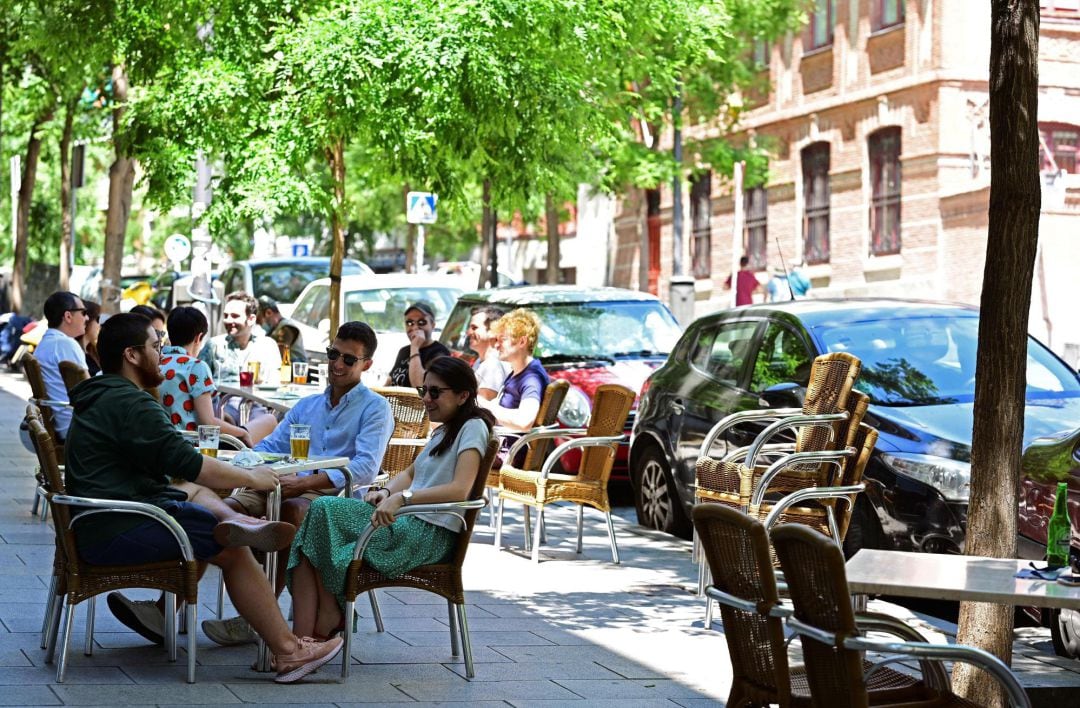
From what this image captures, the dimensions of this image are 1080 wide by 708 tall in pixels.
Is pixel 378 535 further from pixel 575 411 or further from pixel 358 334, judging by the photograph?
pixel 575 411

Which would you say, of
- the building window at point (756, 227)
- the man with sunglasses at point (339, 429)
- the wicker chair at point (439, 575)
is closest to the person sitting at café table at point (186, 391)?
the man with sunglasses at point (339, 429)

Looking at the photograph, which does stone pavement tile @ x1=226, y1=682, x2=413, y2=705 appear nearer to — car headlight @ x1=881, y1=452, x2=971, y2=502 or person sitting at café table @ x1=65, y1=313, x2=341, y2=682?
person sitting at café table @ x1=65, y1=313, x2=341, y2=682

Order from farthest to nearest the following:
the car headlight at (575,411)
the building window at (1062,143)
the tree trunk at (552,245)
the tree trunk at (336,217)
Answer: the tree trunk at (552,245)
the building window at (1062,143)
the tree trunk at (336,217)
the car headlight at (575,411)

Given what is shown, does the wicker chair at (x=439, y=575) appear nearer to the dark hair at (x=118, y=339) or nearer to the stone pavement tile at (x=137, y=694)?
the stone pavement tile at (x=137, y=694)

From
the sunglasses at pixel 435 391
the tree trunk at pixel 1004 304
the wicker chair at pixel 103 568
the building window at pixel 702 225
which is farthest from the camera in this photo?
the building window at pixel 702 225

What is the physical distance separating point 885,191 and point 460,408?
2841 cm

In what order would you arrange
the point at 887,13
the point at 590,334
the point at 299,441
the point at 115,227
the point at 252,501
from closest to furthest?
the point at 299,441, the point at 252,501, the point at 590,334, the point at 115,227, the point at 887,13

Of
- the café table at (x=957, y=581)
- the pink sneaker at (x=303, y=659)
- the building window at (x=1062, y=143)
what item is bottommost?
the pink sneaker at (x=303, y=659)

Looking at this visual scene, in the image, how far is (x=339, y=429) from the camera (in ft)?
29.6

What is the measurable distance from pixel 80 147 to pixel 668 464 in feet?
76.2

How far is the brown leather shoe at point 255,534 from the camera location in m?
7.41

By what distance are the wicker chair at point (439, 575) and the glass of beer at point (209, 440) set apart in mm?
1017

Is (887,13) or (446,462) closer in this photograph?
(446,462)

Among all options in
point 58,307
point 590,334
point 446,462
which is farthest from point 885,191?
point 446,462
